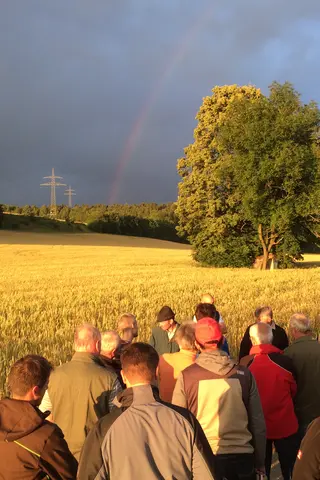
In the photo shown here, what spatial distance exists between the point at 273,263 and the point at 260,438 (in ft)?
112

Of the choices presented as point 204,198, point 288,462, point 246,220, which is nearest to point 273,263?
point 246,220

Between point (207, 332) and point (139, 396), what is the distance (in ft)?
4.04

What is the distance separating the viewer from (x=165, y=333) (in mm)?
6938

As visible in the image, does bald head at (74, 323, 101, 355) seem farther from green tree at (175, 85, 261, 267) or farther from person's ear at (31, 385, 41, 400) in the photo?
green tree at (175, 85, 261, 267)

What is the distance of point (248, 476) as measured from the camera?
3717 mm

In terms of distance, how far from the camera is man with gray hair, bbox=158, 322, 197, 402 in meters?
4.52

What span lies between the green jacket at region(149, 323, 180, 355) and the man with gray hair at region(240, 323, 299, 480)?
199 centimetres

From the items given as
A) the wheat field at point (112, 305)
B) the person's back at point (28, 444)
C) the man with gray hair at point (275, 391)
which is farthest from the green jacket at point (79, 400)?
the wheat field at point (112, 305)

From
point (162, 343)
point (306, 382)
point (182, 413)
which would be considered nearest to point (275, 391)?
point (306, 382)

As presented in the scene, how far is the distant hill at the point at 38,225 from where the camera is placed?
313 feet

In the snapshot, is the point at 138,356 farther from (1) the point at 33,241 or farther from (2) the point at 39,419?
(1) the point at 33,241

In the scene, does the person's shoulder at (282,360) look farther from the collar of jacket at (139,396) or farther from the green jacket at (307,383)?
the collar of jacket at (139,396)

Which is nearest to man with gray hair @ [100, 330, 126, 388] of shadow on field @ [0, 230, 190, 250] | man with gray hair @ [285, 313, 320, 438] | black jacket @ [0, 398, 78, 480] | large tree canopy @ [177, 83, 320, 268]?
black jacket @ [0, 398, 78, 480]

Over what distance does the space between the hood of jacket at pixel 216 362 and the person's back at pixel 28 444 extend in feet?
4.02
